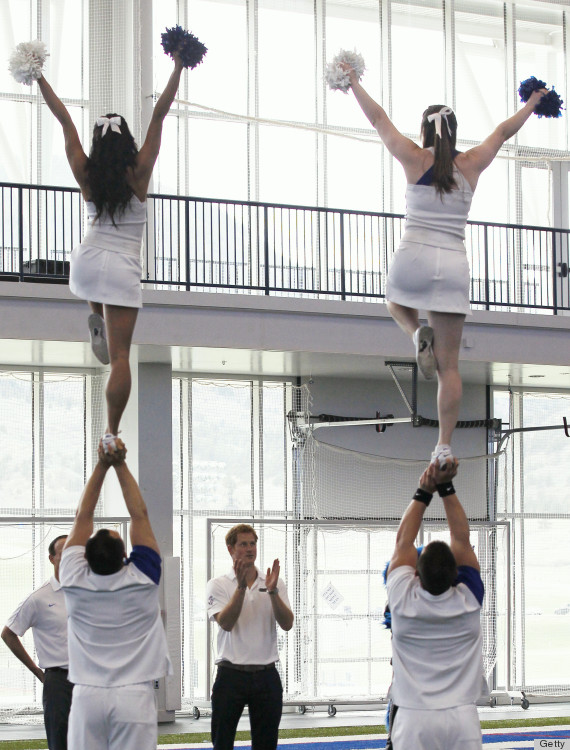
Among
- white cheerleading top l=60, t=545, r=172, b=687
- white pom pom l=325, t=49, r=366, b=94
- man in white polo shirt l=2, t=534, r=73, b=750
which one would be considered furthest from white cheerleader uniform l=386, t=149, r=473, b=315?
man in white polo shirt l=2, t=534, r=73, b=750

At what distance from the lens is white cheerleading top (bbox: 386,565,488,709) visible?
15.2 ft

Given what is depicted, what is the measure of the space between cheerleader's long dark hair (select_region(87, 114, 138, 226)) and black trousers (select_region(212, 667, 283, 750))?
3279mm

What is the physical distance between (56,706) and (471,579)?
326 cm

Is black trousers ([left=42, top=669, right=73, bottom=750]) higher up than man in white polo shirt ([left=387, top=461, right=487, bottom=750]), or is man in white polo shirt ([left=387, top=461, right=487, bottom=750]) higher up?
man in white polo shirt ([left=387, top=461, right=487, bottom=750])

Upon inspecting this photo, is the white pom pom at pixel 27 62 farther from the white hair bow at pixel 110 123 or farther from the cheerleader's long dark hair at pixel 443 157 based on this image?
the cheerleader's long dark hair at pixel 443 157

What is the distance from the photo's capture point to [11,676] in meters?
12.7

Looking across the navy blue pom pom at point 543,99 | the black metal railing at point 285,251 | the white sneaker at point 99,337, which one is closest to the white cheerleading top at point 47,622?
the white sneaker at point 99,337

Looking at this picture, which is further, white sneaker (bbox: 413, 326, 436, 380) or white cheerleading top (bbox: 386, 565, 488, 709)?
white sneaker (bbox: 413, 326, 436, 380)

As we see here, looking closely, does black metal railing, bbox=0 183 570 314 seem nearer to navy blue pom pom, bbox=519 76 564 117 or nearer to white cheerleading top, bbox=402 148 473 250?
navy blue pom pom, bbox=519 76 564 117

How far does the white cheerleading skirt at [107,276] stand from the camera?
5.24 meters

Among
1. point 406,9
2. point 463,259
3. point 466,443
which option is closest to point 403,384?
point 466,443

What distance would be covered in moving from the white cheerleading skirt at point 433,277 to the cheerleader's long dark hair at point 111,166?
1.29m

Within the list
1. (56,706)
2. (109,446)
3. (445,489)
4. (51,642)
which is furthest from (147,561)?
(51,642)

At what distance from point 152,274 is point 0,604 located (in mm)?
4147
